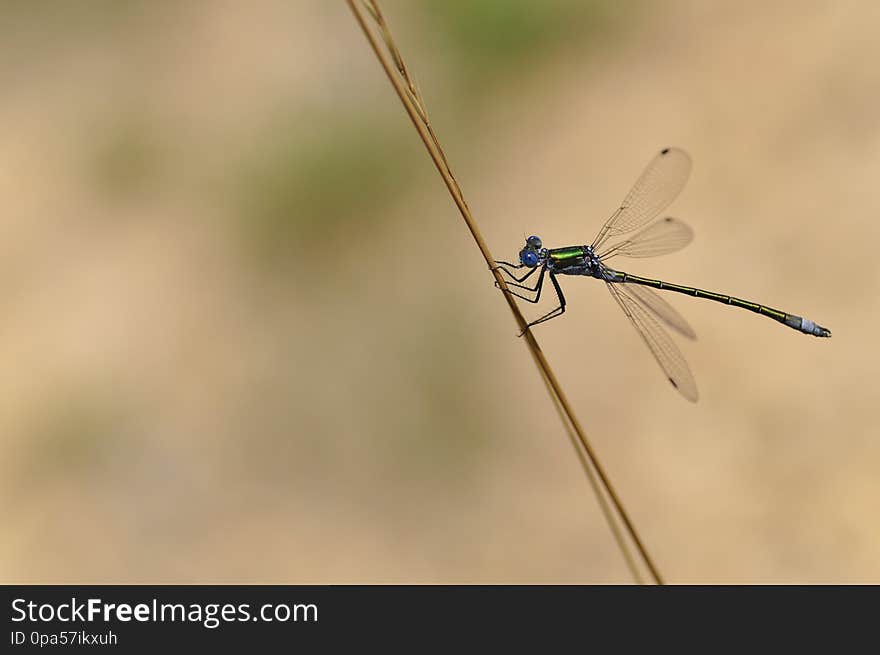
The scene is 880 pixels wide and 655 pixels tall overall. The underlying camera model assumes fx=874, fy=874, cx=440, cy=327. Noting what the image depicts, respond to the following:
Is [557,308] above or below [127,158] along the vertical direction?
below

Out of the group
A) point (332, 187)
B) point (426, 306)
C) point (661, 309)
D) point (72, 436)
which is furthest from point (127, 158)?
point (661, 309)

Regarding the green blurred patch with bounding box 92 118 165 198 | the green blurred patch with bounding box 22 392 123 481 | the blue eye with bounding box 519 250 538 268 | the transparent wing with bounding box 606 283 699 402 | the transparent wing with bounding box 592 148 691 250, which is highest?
the green blurred patch with bounding box 92 118 165 198

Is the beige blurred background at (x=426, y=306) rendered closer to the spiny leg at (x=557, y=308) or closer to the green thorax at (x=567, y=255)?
the green thorax at (x=567, y=255)

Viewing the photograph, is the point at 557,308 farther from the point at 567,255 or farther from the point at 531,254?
the point at 567,255

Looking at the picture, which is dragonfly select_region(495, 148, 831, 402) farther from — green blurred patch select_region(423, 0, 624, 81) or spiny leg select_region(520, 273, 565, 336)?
green blurred patch select_region(423, 0, 624, 81)

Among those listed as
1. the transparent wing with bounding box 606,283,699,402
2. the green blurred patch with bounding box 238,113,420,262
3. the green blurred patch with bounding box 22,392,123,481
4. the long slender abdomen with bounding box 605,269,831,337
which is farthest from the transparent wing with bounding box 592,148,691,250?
the green blurred patch with bounding box 22,392,123,481
